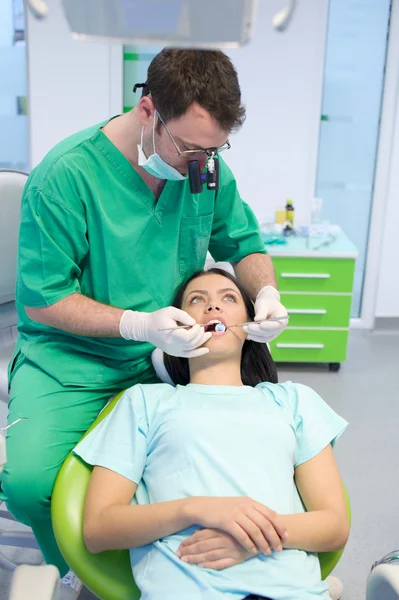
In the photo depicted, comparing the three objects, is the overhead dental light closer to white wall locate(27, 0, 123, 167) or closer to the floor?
the floor

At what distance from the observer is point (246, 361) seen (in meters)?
1.68

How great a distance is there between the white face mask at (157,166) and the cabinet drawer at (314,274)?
5.19 ft

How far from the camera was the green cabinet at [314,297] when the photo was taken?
3053 mm

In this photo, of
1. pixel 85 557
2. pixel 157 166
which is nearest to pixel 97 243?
pixel 157 166

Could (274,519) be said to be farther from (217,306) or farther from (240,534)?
(217,306)

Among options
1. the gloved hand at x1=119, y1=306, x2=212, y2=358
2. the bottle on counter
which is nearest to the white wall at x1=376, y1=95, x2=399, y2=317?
the bottle on counter

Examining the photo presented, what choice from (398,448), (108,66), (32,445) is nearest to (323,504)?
(32,445)

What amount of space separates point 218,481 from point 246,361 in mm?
437

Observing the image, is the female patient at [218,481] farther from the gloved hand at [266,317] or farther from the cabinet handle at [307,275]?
the cabinet handle at [307,275]

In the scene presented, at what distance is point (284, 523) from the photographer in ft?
4.05

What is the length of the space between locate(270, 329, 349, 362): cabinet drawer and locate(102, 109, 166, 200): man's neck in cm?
167

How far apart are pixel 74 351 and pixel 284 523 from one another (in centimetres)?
67

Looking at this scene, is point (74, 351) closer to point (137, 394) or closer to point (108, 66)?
point (137, 394)

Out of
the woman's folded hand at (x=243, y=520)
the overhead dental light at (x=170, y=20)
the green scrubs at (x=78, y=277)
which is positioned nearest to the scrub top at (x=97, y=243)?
the green scrubs at (x=78, y=277)
